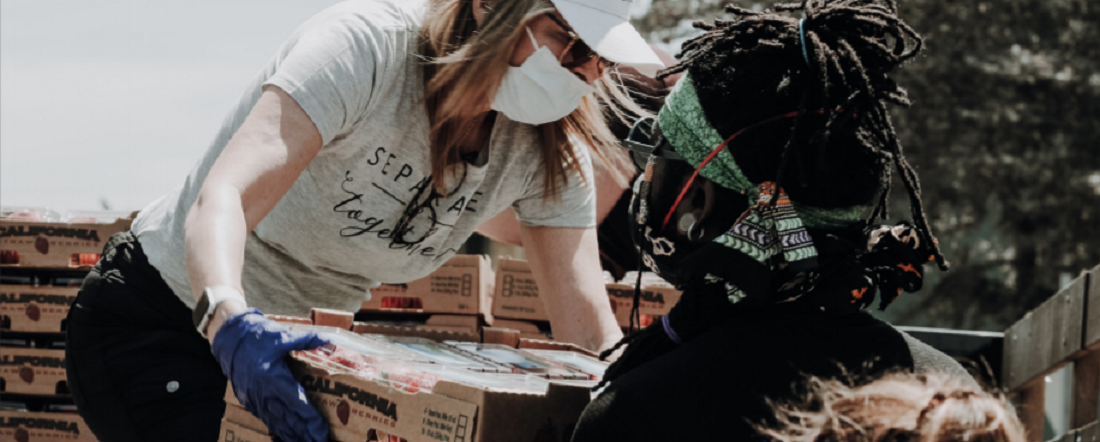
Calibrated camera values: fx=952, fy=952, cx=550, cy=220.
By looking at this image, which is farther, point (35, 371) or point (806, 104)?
point (35, 371)

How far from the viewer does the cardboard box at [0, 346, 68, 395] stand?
396cm

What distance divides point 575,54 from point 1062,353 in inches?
66.0

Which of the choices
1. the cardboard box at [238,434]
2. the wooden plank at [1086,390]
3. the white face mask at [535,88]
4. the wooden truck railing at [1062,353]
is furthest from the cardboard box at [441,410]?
the wooden plank at [1086,390]

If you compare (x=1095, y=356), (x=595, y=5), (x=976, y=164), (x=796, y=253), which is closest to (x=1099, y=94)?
(x=976, y=164)

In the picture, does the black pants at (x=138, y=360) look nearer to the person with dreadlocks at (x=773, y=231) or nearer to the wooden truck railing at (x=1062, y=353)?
the person with dreadlocks at (x=773, y=231)

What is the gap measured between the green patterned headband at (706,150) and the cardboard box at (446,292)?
2.47 metres

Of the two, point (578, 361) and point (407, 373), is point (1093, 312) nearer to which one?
point (578, 361)

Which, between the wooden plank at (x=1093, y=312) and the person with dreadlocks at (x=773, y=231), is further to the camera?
the wooden plank at (x=1093, y=312)

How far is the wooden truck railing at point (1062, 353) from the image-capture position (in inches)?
102

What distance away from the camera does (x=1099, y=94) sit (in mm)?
8742

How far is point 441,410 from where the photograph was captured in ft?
4.16

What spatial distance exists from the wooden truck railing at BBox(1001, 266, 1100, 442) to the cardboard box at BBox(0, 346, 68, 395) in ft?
11.8

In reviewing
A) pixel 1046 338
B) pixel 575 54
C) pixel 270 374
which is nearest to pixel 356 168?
pixel 575 54

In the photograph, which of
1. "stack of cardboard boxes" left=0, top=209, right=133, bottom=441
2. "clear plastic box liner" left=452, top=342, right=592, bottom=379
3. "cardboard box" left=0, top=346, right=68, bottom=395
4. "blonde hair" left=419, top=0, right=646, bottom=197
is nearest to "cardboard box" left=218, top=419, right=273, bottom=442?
"clear plastic box liner" left=452, top=342, right=592, bottom=379
